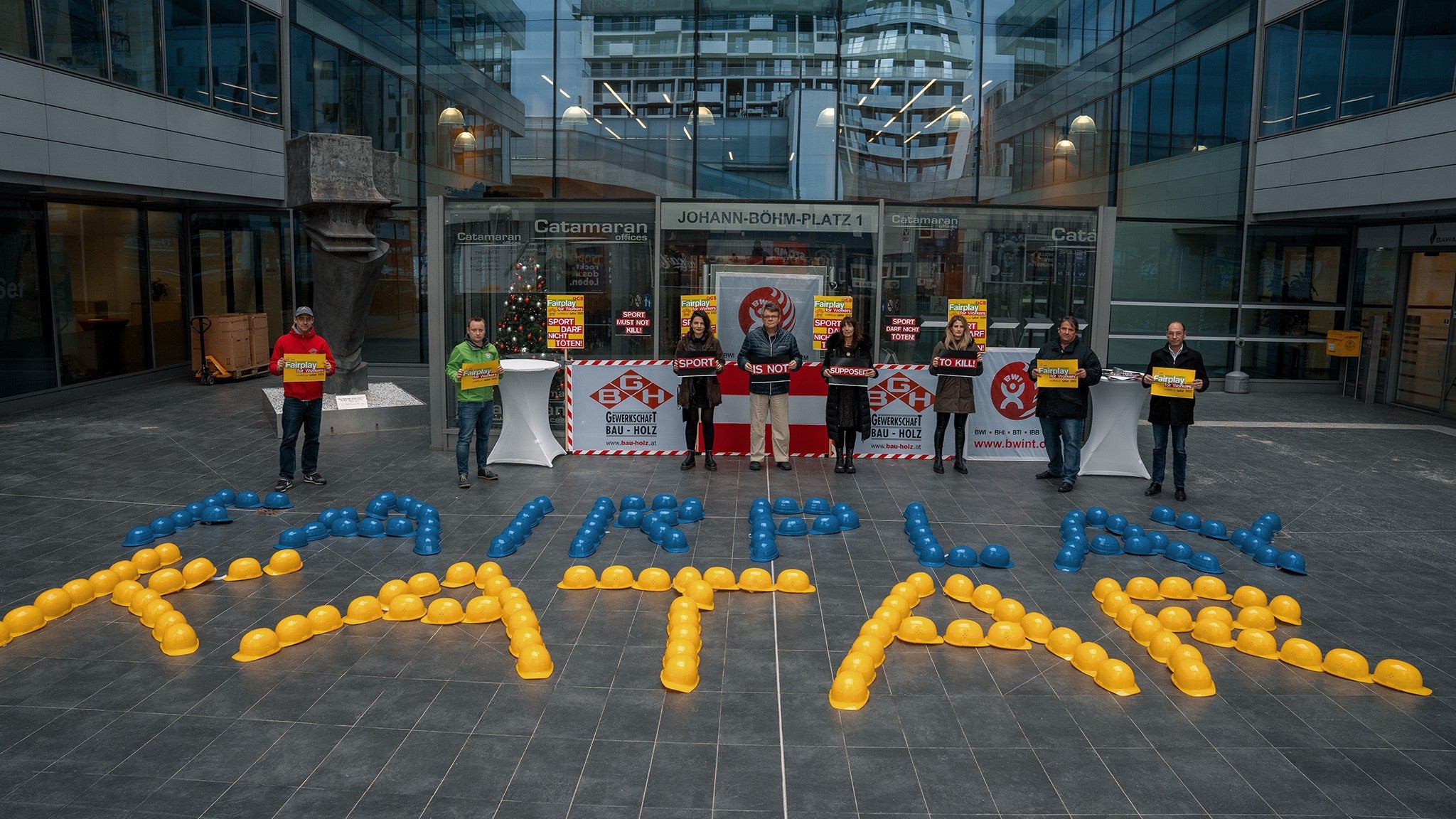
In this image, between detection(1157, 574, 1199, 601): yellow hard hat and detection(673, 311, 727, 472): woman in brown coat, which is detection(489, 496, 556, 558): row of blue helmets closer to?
detection(673, 311, 727, 472): woman in brown coat

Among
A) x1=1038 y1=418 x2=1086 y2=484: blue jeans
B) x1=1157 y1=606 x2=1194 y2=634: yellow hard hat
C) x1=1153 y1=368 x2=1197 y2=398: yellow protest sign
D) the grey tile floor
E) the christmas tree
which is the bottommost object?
the grey tile floor

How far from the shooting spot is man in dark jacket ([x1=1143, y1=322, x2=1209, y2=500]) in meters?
10.5

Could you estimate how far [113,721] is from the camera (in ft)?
17.5

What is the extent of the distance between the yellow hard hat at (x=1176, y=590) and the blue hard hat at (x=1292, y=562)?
1209 mm

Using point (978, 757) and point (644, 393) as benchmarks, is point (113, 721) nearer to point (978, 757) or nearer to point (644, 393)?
point (978, 757)

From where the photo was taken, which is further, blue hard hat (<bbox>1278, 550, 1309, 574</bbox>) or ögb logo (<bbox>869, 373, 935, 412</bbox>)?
ögb logo (<bbox>869, 373, 935, 412</bbox>)

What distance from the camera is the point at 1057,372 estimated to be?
36.2 feet

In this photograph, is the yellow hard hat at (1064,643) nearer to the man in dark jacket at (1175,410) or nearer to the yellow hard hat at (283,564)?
the man in dark jacket at (1175,410)

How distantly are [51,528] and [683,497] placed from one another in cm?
588

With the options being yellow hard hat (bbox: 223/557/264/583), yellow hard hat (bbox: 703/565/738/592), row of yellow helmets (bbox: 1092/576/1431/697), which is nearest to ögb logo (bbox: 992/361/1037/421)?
row of yellow helmets (bbox: 1092/576/1431/697)

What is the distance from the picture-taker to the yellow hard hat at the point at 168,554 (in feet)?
26.1

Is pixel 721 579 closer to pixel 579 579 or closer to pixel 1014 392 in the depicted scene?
pixel 579 579

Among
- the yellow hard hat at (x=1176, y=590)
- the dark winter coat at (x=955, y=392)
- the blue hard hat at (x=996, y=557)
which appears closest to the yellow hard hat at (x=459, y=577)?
the blue hard hat at (x=996, y=557)

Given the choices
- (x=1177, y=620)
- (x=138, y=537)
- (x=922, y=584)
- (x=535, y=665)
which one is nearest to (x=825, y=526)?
(x=922, y=584)
